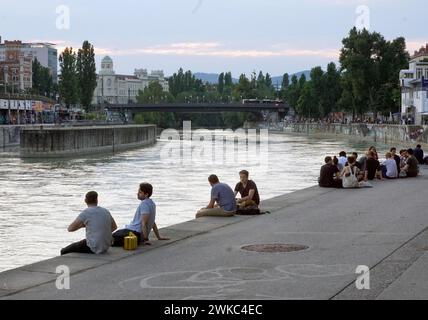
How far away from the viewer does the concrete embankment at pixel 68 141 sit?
71.0 m

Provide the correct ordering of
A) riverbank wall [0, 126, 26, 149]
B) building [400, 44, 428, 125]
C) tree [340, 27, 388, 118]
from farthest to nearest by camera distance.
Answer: tree [340, 27, 388, 118] < building [400, 44, 428, 125] < riverbank wall [0, 126, 26, 149]

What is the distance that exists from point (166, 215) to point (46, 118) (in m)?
124

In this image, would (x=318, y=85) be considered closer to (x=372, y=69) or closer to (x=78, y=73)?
(x=372, y=69)

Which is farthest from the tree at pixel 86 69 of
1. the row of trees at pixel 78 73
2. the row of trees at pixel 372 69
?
the row of trees at pixel 372 69

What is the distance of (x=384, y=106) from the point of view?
5482 inches

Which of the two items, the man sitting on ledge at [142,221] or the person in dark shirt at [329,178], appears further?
the person in dark shirt at [329,178]

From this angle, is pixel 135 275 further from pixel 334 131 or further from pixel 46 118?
pixel 334 131

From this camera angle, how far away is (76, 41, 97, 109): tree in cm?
14712

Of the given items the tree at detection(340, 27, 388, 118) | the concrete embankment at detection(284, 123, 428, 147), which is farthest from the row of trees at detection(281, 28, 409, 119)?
the concrete embankment at detection(284, 123, 428, 147)

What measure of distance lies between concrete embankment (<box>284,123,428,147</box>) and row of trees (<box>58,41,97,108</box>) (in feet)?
164

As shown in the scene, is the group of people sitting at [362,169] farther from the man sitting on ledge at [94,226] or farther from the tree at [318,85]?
the tree at [318,85]

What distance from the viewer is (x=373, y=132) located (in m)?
120

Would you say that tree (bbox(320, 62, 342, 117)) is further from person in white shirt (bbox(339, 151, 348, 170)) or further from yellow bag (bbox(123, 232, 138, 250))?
yellow bag (bbox(123, 232, 138, 250))
